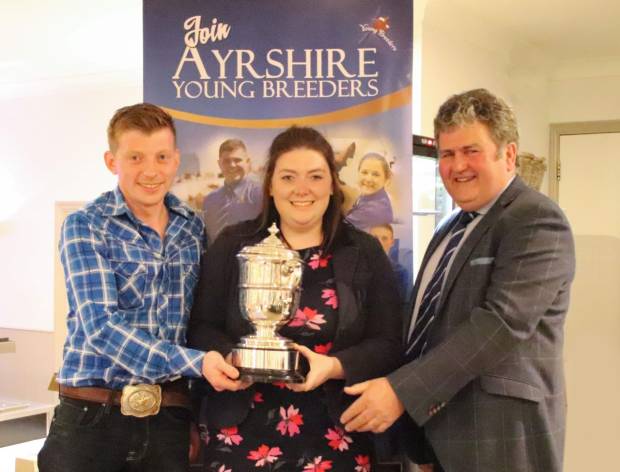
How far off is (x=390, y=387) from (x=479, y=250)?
0.39 metres

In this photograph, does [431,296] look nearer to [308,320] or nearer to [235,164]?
[308,320]

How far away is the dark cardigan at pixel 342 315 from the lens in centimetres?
183

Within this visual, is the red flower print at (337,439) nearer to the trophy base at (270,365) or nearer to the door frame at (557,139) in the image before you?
the trophy base at (270,365)

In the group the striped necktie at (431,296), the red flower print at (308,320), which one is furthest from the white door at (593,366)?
the red flower print at (308,320)

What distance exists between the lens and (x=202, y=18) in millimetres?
2205

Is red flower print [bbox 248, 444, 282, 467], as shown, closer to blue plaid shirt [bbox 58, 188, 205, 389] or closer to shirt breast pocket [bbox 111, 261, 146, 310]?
blue plaid shirt [bbox 58, 188, 205, 389]

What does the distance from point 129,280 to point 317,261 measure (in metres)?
0.48

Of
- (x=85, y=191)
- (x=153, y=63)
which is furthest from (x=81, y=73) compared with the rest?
(x=153, y=63)

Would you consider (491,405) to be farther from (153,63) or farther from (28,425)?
(28,425)

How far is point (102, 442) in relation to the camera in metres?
1.76

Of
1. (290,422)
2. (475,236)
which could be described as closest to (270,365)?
(290,422)

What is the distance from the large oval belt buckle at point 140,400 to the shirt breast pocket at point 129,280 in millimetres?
204

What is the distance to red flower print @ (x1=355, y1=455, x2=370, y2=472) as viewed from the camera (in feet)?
6.15

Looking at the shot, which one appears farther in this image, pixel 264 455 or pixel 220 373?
pixel 264 455
